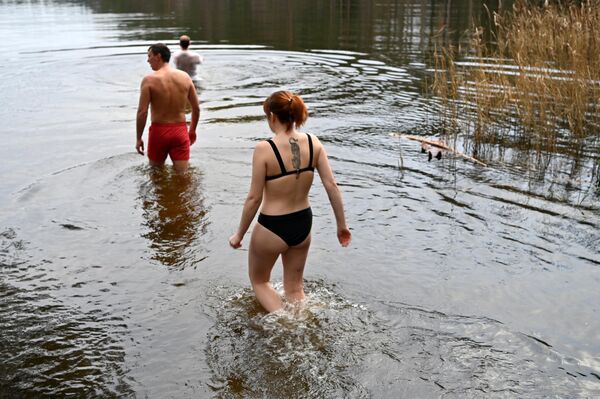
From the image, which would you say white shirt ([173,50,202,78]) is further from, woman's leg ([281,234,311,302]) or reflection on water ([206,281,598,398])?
woman's leg ([281,234,311,302])

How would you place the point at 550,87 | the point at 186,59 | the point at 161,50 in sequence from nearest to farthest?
1. the point at 161,50
2. the point at 550,87
3. the point at 186,59


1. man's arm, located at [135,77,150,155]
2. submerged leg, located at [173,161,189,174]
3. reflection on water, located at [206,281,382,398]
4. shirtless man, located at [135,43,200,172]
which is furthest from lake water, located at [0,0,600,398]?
man's arm, located at [135,77,150,155]

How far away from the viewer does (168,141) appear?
29.6 feet

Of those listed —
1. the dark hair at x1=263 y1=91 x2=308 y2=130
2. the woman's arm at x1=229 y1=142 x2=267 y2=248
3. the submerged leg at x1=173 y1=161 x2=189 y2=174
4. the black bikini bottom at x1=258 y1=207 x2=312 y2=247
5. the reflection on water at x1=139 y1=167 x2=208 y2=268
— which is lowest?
the reflection on water at x1=139 y1=167 x2=208 y2=268

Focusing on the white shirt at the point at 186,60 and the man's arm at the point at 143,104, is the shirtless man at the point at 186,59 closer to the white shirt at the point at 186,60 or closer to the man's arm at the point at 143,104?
the white shirt at the point at 186,60

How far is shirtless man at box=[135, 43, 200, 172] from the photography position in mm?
8602

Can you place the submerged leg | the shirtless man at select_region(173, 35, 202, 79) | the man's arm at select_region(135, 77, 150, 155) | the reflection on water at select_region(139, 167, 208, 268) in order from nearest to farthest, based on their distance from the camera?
the reflection on water at select_region(139, 167, 208, 268) < the man's arm at select_region(135, 77, 150, 155) < the submerged leg < the shirtless man at select_region(173, 35, 202, 79)

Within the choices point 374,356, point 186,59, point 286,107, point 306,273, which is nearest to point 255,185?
point 286,107

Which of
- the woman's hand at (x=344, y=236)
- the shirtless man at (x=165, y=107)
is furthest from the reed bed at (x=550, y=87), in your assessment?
the woman's hand at (x=344, y=236)

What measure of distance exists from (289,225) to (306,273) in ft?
4.72

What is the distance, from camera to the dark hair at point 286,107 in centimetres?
487

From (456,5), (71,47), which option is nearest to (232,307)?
(71,47)

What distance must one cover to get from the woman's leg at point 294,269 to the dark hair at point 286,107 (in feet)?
3.42

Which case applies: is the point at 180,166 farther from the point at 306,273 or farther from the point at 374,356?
the point at 374,356
